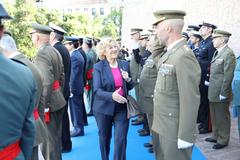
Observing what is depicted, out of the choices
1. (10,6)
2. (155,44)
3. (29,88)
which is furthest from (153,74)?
(10,6)

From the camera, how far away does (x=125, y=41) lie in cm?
2167

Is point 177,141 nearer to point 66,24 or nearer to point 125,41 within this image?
point 125,41

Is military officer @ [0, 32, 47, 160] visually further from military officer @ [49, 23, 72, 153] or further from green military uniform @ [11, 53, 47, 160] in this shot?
military officer @ [49, 23, 72, 153]

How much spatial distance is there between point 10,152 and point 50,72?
2.10 meters

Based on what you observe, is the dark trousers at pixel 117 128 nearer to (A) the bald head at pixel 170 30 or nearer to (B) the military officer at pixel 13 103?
(A) the bald head at pixel 170 30

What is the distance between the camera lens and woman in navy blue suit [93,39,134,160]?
3.86 metres

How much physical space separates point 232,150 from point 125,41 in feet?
56.1

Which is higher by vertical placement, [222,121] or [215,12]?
[215,12]

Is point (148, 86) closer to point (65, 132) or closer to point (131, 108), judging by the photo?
point (131, 108)

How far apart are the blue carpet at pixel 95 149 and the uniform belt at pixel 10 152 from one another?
3025 millimetres

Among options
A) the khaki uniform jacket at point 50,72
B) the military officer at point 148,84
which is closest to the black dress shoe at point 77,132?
the military officer at point 148,84

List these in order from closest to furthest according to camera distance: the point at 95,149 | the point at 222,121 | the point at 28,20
→ the point at 222,121 → the point at 95,149 → the point at 28,20

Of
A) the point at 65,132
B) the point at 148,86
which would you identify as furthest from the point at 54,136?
the point at 148,86

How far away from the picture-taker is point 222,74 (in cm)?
509
